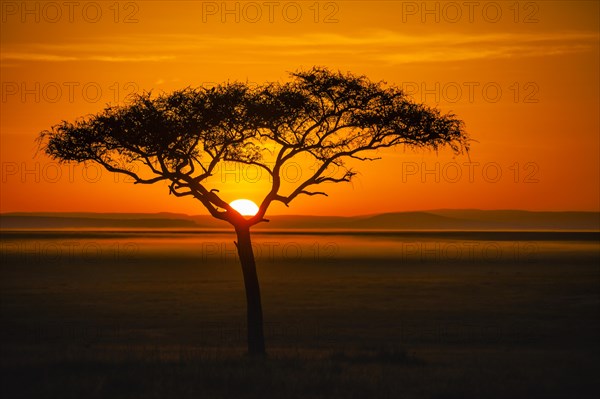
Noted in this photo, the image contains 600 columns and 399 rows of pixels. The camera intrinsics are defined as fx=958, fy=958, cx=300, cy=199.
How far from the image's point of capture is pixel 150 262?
114m

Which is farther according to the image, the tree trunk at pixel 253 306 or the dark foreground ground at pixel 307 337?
the tree trunk at pixel 253 306

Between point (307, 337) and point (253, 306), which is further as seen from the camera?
point (307, 337)

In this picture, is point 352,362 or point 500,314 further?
point 500,314

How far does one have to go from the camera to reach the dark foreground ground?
29.6 meters

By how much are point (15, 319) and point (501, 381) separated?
27848mm

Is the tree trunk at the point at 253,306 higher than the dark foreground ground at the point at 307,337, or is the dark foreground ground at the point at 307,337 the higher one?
the tree trunk at the point at 253,306

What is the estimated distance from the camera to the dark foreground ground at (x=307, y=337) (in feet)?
97.2

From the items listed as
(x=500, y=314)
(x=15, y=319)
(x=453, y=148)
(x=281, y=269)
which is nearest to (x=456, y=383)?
(x=453, y=148)

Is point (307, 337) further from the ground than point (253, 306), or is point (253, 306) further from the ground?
point (253, 306)

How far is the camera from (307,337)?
4153 cm

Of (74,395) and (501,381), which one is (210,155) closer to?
(74,395)

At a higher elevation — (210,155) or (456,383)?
(210,155)

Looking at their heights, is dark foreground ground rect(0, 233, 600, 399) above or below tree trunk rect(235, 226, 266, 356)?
below

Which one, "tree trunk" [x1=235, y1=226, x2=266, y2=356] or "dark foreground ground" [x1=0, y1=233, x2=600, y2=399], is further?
"tree trunk" [x1=235, y1=226, x2=266, y2=356]
